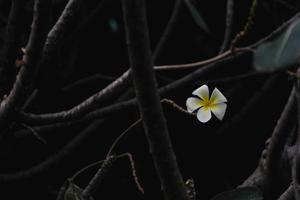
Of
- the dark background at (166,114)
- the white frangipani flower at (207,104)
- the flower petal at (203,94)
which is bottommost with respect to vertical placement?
the white frangipani flower at (207,104)

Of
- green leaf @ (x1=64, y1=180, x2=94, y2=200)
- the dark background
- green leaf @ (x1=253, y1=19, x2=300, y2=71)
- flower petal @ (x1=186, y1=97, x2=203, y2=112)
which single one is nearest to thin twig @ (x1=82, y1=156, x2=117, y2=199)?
green leaf @ (x1=64, y1=180, x2=94, y2=200)

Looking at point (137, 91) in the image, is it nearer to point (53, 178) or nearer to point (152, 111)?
point (152, 111)

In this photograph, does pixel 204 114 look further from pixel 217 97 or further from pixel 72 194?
pixel 72 194

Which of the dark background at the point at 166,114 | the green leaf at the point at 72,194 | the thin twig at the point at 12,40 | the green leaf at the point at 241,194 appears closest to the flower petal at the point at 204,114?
the green leaf at the point at 241,194

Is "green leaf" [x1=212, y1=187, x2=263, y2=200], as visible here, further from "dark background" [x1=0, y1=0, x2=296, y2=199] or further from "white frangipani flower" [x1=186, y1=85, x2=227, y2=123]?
"dark background" [x1=0, y1=0, x2=296, y2=199]

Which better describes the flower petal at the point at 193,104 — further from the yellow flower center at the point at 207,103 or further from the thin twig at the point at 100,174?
the thin twig at the point at 100,174
